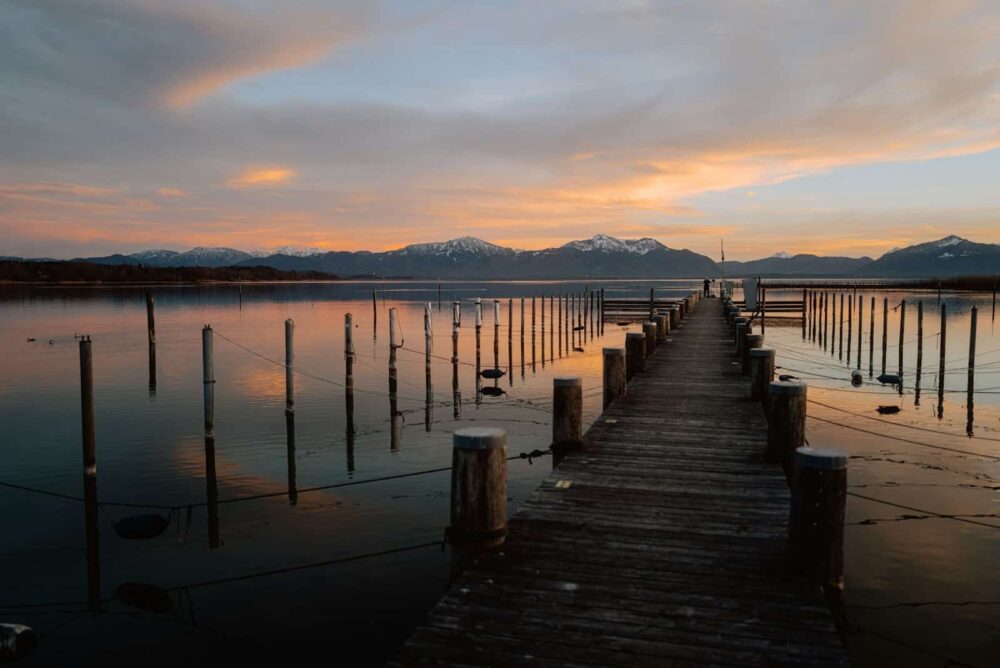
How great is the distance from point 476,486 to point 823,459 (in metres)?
3.46

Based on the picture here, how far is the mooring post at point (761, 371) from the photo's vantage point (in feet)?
49.5

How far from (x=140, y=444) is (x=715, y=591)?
65.7ft

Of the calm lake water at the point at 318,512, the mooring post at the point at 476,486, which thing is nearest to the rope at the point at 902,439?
the calm lake water at the point at 318,512

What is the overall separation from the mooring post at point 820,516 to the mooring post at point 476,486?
2952mm

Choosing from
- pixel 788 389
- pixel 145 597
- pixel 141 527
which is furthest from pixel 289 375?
pixel 788 389

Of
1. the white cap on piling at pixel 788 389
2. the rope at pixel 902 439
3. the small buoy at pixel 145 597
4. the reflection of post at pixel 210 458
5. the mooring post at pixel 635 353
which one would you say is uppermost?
the white cap on piling at pixel 788 389

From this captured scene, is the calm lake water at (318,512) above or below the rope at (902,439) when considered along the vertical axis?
below

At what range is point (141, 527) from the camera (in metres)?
13.3

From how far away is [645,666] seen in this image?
547 cm

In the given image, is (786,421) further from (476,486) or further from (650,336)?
(650,336)

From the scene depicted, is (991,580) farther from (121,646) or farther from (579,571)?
(121,646)

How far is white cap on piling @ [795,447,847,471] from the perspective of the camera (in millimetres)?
6830

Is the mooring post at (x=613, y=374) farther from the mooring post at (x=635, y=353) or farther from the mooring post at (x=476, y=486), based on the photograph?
the mooring post at (x=476, y=486)

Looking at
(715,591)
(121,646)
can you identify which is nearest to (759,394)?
(715,591)
